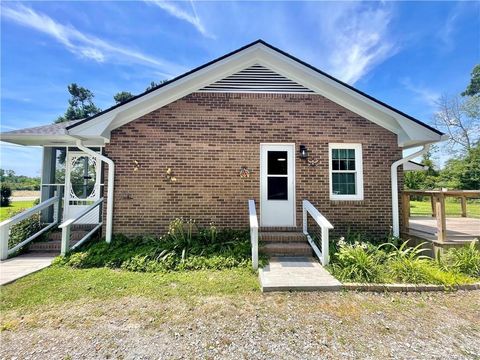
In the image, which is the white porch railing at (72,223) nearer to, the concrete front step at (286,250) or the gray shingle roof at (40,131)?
the gray shingle roof at (40,131)

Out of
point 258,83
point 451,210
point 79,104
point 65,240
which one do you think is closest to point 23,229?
point 65,240

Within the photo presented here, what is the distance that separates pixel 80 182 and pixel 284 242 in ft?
23.4

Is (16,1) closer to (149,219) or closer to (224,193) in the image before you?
(149,219)

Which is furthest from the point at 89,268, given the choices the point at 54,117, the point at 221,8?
the point at 54,117

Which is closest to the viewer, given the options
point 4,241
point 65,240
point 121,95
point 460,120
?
point 65,240

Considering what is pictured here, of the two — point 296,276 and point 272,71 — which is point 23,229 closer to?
point 296,276

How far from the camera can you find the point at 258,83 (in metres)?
7.35

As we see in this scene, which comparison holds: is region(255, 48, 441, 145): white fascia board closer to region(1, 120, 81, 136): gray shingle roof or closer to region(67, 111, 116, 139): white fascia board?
region(67, 111, 116, 139): white fascia board

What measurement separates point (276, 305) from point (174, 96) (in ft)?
20.0

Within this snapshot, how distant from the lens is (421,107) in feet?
107

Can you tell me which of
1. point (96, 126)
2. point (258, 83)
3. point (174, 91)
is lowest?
point (96, 126)

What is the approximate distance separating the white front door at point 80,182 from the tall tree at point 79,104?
2385 cm

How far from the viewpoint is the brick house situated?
698 centimetres

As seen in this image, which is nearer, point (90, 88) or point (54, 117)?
point (54, 117)
